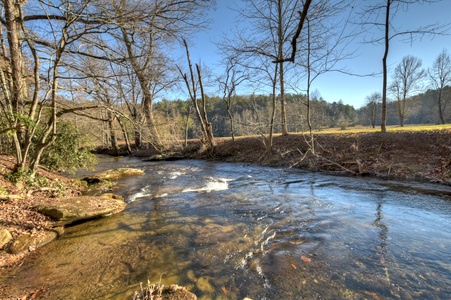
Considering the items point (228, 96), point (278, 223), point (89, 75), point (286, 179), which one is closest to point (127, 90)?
point (89, 75)

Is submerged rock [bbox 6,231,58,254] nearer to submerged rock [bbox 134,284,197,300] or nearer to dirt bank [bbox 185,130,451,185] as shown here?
submerged rock [bbox 134,284,197,300]

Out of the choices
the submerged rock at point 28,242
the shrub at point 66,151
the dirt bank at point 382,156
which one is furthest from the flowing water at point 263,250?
the shrub at point 66,151

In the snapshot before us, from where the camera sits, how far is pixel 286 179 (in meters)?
10.7

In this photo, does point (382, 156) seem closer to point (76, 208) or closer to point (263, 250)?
point (263, 250)

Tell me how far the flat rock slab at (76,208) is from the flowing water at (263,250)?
247 mm

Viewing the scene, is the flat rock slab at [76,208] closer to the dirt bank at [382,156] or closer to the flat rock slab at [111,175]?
the flat rock slab at [111,175]

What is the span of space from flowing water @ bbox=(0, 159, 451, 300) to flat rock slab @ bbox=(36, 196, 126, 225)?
0.25 m

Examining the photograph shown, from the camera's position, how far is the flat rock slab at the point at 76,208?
562cm

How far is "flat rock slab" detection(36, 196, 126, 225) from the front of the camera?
5621 millimetres

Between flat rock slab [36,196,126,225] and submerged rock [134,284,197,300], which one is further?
flat rock slab [36,196,126,225]

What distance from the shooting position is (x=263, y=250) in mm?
4246

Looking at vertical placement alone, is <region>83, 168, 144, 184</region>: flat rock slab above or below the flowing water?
above

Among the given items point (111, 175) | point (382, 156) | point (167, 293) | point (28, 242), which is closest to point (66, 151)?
point (111, 175)

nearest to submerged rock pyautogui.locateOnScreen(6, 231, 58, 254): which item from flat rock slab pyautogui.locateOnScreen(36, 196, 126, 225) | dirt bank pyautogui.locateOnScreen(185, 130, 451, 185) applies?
flat rock slab pyautogui.locateOnScreen(36, 196, 126, 225)
